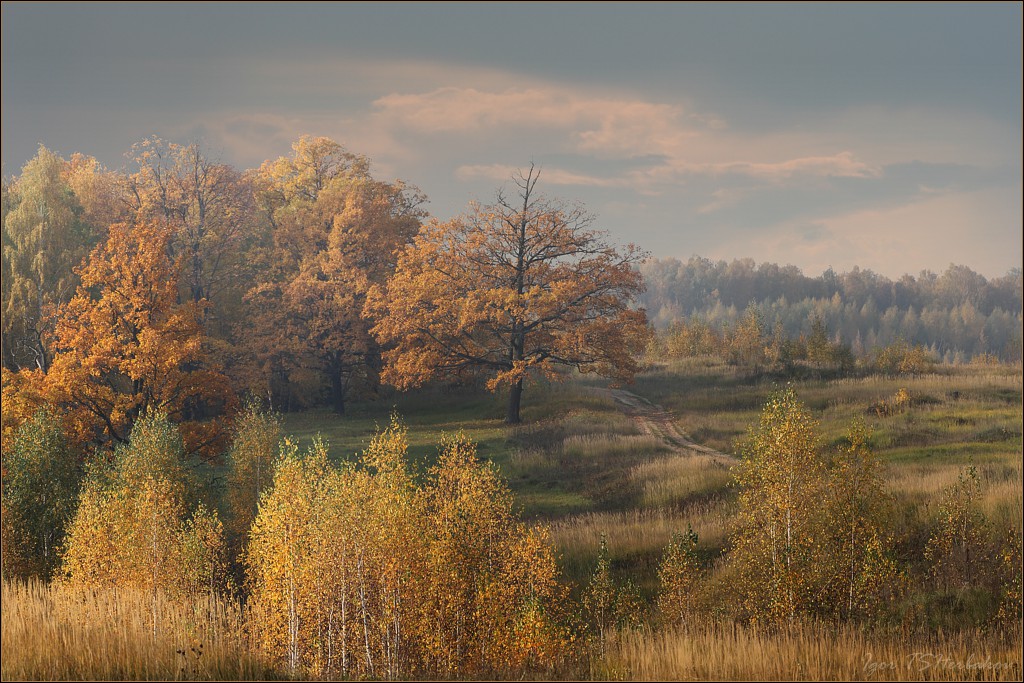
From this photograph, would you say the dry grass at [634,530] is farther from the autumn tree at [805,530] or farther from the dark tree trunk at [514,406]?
the dark tree trunk at [514,406]

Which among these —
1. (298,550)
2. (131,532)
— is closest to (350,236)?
(131,532)

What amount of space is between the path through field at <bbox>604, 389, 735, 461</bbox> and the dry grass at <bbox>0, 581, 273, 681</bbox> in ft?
83.2

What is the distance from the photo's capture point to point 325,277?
5712 centimetres

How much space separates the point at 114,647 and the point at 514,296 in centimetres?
3344

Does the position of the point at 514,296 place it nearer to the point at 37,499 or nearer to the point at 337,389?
the point at 337,389

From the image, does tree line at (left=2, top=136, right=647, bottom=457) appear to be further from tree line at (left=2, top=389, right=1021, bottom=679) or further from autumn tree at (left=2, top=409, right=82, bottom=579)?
tree line at (left=2, top=389, right=1021, bottom=679)

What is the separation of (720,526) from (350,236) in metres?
36.5

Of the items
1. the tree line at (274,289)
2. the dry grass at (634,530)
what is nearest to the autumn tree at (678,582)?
the dry grass at (634,530)

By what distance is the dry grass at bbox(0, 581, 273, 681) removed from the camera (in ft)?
54.4

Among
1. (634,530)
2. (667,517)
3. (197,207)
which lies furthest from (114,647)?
(197,207)

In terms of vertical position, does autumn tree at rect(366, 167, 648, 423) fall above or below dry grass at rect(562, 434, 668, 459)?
above

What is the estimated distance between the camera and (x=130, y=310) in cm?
4028

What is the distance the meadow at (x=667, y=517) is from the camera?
50.8ft

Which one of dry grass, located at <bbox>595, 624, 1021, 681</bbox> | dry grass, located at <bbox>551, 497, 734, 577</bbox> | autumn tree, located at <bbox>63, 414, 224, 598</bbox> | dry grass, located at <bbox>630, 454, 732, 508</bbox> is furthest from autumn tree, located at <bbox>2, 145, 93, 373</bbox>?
dry grass, located at <bbox>595, 624, 1021, 681</bbox>
